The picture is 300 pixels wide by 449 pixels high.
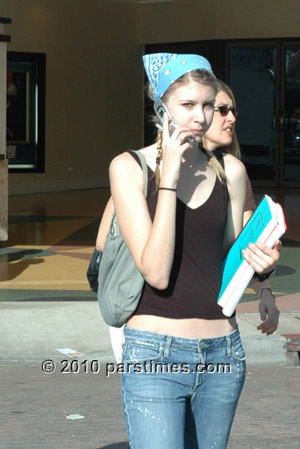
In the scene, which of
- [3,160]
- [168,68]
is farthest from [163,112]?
[3,160]

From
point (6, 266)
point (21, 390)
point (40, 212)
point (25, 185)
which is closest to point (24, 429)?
point (21, 390)

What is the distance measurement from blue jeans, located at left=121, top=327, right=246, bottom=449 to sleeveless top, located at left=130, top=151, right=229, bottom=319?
9 centimetres

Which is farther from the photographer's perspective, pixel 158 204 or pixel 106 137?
pixel 106 137

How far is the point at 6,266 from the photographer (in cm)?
1145

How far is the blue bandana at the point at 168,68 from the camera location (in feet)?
9.82

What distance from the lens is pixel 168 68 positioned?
302 centimetres

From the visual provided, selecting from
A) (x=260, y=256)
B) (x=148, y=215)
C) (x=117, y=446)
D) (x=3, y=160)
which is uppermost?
(x=148, y=215)

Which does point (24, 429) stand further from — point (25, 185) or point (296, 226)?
point (25, 185)

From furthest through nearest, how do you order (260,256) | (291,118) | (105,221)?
(291,118)
(105,221)
(260,256)

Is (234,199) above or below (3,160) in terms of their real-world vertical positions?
above

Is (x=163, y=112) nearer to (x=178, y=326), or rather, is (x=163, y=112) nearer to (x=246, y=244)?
(x=246, y=244)

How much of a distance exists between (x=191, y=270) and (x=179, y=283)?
0.06 m

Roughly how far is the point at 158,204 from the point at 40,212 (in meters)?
14.9

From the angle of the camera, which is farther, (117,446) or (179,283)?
(117,446)
